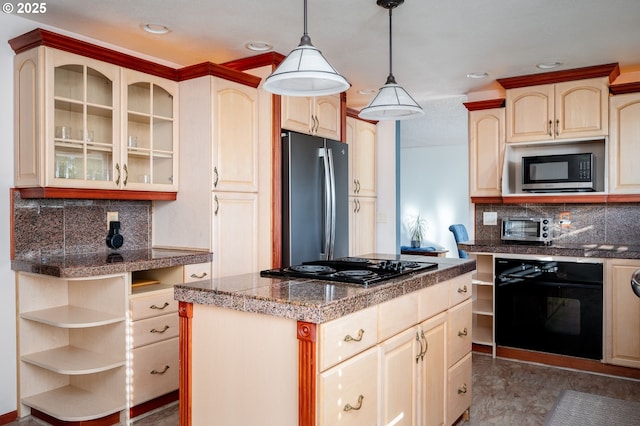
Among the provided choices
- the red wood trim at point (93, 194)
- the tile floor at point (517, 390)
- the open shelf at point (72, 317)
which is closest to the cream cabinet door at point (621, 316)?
the tile floor at point (517, 390)

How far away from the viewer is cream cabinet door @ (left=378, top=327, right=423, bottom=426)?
1.94 meters

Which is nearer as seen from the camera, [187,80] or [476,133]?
[187,80]

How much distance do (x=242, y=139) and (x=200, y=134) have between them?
292 millimetres

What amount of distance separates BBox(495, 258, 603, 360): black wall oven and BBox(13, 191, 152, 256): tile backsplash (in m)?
2.80

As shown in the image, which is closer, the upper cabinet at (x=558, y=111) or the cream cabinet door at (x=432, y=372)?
the cream cabinet door at (x=432, y=372)

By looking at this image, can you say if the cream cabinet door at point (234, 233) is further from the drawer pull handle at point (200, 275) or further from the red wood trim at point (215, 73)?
the red wood trim at point (215, 73)

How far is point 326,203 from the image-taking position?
148 inches

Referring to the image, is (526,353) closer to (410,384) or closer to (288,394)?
(410,384)

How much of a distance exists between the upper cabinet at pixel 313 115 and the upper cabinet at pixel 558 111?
1.48 m

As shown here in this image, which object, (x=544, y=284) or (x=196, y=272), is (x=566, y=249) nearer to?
(x=544, y=284)

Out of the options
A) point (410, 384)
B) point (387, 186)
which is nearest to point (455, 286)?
point (410, 384)

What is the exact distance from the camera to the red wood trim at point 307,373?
156 centimetres

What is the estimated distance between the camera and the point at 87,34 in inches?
124

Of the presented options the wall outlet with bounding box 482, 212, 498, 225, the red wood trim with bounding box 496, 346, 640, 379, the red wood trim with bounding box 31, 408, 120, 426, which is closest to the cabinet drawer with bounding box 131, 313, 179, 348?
the red wood trim with bounding box 31, 408, 120, 426
